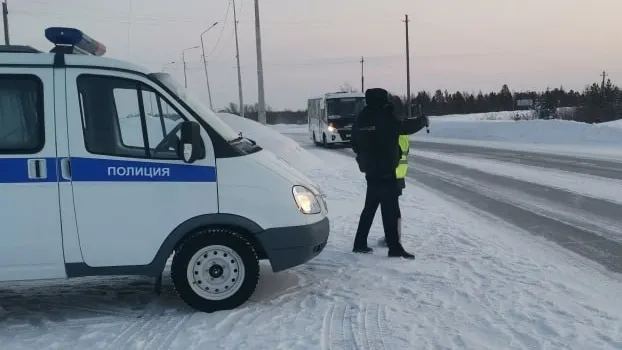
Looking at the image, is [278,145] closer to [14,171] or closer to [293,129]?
[14,171]

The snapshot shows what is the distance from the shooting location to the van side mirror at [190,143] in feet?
16.8

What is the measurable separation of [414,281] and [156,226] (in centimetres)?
260

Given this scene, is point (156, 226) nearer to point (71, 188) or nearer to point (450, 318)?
point (71, 188)

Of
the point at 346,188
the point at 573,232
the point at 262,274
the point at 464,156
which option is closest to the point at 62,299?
the point at 262,274

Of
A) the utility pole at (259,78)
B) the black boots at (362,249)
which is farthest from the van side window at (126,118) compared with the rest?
the utility pole at (259,78)

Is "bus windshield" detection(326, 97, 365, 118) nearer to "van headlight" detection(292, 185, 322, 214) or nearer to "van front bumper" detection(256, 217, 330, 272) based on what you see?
"van headlight" detection(292, 185, 322, 214)

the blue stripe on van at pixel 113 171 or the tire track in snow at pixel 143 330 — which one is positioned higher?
the blue stripe on van at pixel 113 171

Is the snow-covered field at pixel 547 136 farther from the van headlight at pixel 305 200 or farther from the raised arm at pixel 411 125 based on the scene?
the van headlight at pixel 305 200

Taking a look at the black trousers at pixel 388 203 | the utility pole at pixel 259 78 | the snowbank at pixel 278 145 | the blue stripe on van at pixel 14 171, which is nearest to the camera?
the blue stripe on van at pixel 14 171

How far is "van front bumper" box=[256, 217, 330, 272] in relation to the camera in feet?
17.8

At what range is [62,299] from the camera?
5.95 meters

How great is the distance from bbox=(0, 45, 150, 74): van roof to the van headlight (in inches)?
67.0

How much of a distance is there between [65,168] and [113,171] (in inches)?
14.9

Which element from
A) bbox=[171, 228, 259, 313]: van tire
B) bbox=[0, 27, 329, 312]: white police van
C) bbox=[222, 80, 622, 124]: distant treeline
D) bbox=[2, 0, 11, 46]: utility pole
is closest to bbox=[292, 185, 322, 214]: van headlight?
bbox=[0, 27, 329, 312]: white police van
